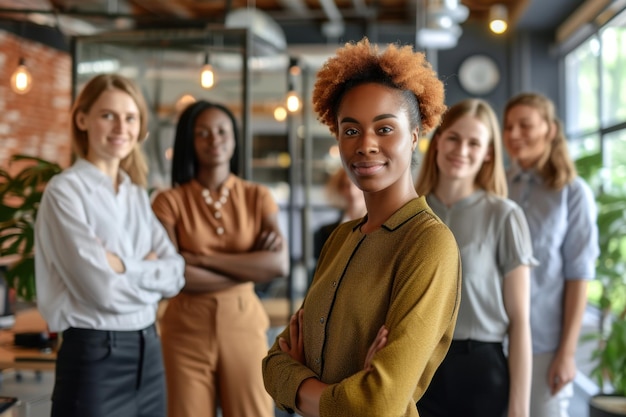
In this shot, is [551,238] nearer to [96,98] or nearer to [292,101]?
[96,98]

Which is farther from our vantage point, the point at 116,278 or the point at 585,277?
the point at 585,277

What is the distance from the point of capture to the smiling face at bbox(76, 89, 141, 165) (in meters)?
2.59

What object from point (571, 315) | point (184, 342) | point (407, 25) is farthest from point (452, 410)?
point (407, 25)

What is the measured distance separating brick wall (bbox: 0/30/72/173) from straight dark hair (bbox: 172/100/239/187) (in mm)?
5305

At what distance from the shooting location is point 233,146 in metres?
3.18

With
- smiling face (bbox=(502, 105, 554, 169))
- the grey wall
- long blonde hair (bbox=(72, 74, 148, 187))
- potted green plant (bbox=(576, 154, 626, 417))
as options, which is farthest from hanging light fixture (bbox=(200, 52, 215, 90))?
the grey wall

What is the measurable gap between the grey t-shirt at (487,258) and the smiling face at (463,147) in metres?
0.12

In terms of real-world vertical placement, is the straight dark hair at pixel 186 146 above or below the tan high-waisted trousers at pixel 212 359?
above

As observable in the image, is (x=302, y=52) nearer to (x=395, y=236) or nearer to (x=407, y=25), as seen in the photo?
(x=407, y=25)

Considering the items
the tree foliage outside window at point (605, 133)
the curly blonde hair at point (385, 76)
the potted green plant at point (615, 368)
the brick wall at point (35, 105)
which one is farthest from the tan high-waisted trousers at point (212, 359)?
the brick wall at point (35, 105)

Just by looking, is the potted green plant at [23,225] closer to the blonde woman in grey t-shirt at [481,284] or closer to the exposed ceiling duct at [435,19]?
the blonde woman in grey t-shirt at [481,284]

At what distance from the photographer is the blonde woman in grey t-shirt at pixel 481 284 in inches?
89.6

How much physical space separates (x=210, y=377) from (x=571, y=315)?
4.43 feet

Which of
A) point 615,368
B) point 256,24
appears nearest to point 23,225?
point 615,368
